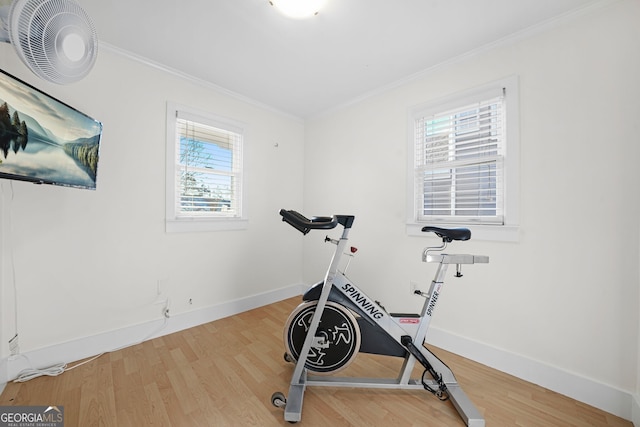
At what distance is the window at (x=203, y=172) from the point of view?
240cm

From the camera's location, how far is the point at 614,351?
1.49 m

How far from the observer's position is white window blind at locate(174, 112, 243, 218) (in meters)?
→ 2.49

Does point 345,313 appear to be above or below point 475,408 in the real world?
above

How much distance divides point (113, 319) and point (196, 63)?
2.42 meters

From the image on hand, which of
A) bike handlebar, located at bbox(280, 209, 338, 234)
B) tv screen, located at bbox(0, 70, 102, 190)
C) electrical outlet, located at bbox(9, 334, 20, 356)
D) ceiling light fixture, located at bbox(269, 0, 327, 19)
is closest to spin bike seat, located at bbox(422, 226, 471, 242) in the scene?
bike handlebar, located at bbox(280, 209, 338, 234)

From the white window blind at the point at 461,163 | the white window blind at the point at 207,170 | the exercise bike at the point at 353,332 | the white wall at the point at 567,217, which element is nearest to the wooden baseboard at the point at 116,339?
the white window blind at the point at 207,170

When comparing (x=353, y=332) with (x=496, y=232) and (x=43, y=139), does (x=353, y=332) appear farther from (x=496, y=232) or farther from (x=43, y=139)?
(x=43, y=139)

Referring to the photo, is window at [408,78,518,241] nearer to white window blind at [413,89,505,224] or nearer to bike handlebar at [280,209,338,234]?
white window blind at [413,89,505,224]

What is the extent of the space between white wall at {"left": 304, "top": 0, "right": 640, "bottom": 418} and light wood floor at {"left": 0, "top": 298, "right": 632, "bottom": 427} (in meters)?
0.28

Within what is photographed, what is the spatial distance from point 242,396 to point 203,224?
169cm

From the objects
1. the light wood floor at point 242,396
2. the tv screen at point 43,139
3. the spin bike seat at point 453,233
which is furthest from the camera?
the spin bike seat at point 453,233

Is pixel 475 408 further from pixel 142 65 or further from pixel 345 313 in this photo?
pixel 142 65

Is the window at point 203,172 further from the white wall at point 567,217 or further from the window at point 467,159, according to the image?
the white wall at point 567,217

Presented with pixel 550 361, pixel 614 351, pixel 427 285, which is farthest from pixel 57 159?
pixel 614 351
